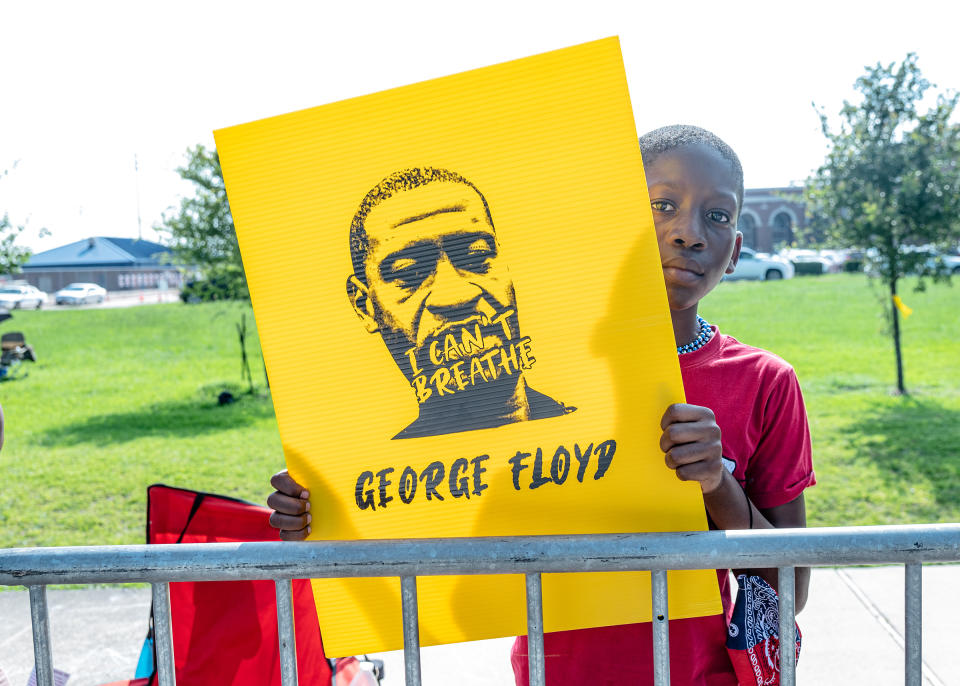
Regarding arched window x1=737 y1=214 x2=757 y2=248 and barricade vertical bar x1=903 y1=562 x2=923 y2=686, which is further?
arched window x1=737 y1=214 x2=757 y2=248

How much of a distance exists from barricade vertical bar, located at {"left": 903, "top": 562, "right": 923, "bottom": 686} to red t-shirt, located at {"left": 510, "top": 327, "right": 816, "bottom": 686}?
218 millimetres

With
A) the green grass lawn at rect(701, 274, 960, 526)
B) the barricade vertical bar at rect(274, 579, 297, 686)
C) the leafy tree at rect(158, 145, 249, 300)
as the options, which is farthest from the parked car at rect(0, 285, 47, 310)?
the barricade vertical bar at rect(274, 579, 297, 686)

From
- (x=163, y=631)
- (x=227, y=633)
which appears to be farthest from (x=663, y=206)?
(x=227, y=633)

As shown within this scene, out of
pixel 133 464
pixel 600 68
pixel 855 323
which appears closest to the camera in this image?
pixel 600 68

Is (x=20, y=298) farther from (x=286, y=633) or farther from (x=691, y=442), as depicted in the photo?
(x=691, y=442)

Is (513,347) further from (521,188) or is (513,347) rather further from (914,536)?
(914,536)

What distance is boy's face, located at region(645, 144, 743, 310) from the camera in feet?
4.16

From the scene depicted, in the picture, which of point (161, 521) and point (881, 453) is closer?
point (161, 521)

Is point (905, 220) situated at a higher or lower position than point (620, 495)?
higher

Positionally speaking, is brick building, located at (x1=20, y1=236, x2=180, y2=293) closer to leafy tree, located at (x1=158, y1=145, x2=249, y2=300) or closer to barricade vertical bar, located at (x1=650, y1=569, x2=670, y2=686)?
leafy tree, located at (x1=158, y1=145, x2=249, y2=300)

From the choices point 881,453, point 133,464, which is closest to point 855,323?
point 881,453

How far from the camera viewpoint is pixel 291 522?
1164mm

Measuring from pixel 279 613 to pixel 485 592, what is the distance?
285 mm

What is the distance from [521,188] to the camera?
3.40 feet
